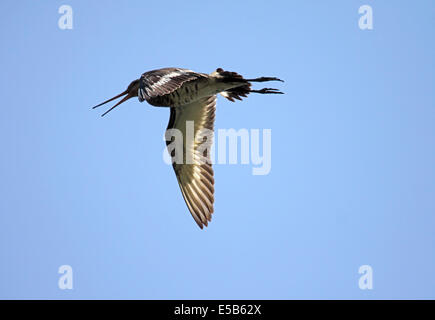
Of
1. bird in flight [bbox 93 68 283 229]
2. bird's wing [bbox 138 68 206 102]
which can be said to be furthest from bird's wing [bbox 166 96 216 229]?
bird's wing [bbox 138 68 206 102]

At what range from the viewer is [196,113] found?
40.9 ft

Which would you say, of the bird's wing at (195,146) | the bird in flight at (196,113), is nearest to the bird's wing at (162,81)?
the bird in flight at (196,113)

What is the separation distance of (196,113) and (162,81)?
269 cm

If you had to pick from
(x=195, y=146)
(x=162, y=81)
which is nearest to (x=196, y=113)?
(x=195, y=146)

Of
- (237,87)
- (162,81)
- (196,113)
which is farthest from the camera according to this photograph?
(196,113)

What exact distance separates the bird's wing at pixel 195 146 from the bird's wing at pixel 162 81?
1.80 metres

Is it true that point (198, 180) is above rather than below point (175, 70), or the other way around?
below

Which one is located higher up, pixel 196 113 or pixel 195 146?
pixel 196 113

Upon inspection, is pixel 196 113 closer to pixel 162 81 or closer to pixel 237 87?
pixel 237 87

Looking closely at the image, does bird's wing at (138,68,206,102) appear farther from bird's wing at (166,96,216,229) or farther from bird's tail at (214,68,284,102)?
bird's wing at (166,96,216,229)
